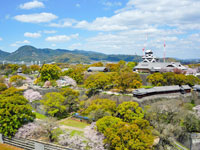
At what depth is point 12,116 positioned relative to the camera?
14.9 m

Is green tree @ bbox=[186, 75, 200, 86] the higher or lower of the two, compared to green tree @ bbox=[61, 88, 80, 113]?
→ higher

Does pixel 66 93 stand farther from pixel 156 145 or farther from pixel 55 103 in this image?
pixel 156 145

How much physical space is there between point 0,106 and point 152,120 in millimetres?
16397

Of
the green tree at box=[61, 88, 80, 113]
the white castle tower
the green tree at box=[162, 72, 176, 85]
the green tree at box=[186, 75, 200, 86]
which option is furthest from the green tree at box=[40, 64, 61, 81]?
the white castle tower

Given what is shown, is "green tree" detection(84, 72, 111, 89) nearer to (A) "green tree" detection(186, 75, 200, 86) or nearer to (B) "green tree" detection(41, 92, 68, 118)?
(B) "green tree" detection(41, 92, 68, 118)

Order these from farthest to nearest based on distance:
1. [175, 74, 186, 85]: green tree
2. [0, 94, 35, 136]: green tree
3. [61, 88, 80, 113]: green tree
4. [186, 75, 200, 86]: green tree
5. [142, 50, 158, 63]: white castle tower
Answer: [142, 50, 158, 63]: white castle tower < [186, 75, 200, 86]: green tree < [175, 74, 186, 85]: green tree < [61, 88, 80, 113]: green tree < [0, 94, 35, 136]: green tree

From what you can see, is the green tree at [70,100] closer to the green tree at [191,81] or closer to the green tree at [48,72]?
the green tree at [48,72]

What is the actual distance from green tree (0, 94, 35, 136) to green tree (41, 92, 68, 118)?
569 cm

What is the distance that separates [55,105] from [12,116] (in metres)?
7.57

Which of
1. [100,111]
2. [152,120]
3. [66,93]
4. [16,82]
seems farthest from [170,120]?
[16,82]

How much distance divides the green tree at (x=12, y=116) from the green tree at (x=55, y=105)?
5687 mm

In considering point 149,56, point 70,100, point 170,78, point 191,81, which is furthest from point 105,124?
point 149,56

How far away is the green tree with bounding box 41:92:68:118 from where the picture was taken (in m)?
22.2

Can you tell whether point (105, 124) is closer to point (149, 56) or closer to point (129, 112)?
point (129, 112)
